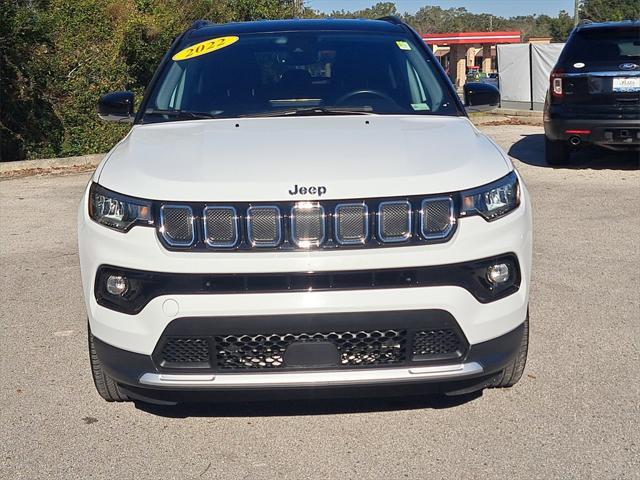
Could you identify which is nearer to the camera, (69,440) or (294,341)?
(294,341)

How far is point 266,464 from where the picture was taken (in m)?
3.38

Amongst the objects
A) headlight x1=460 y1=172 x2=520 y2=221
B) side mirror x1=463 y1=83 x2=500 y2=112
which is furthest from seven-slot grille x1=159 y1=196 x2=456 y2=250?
side mirror x1=463 y1=83 x2=500 y2=112

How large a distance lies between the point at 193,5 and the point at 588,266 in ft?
57.2

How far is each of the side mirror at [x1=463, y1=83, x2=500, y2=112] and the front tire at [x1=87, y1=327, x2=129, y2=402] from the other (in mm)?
2754

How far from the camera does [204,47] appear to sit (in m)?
5.02

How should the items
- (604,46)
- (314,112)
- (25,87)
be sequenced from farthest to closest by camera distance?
1. (25,87)
2. (604,46)
3. (314,112)

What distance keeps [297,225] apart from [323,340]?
0.45 metres

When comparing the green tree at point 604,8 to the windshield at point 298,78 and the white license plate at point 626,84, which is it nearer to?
the white license plate at point 626,84

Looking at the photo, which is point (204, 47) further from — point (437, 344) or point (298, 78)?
point (437, 344)

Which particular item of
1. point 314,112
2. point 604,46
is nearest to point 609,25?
point 604,46

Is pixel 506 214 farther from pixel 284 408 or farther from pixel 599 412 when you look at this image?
pixel 284 408

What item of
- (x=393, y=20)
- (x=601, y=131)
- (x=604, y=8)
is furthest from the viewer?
(x=604, y=8)

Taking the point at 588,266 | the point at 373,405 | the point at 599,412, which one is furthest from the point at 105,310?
the point at 588,266

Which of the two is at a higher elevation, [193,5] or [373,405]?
[193,5]
